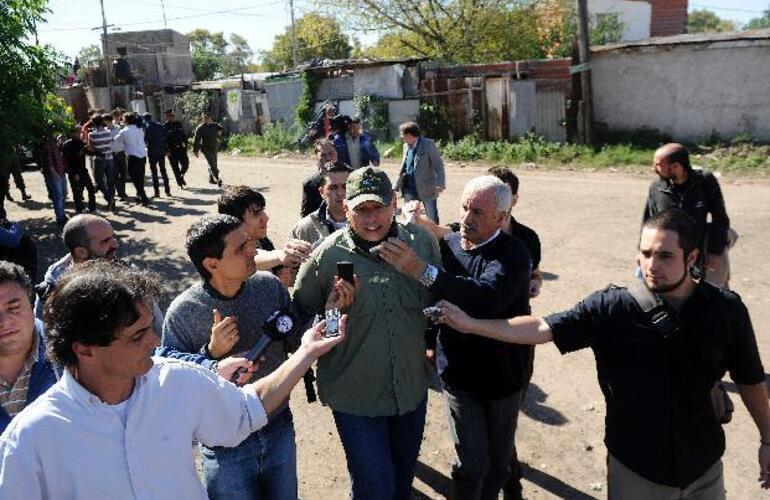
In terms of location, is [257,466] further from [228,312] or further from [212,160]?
[212,160]

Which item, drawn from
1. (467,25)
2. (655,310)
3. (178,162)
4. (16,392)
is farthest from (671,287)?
(467,25)

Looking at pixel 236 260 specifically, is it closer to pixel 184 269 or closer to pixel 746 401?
pixel 746 401

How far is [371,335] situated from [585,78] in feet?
49.7

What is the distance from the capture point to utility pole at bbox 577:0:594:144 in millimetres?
15969

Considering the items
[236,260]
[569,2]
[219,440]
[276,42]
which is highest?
[276,42]

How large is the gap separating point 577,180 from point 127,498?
13245mm

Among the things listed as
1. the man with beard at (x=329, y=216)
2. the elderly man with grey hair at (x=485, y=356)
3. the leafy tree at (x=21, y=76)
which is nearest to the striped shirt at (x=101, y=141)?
the leafy tree at (x=21, y=76)

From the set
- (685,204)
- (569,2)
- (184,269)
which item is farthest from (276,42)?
(685,204)

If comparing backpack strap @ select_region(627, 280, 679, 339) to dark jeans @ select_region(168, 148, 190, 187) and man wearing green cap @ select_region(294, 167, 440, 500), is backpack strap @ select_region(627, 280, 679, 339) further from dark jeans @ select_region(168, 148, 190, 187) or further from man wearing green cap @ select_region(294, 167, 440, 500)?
dark jeans @ select_region(168, 148, 190, 187)

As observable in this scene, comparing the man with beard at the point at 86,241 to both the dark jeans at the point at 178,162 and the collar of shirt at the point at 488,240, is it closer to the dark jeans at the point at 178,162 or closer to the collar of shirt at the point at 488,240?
Result: the collar of shirt at the point at 488,240

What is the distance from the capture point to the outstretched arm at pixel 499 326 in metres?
2.89

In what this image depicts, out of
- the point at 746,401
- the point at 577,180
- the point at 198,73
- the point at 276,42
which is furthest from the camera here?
the point at 276,42

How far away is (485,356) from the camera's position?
3248 mm

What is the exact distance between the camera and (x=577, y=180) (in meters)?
13.9
